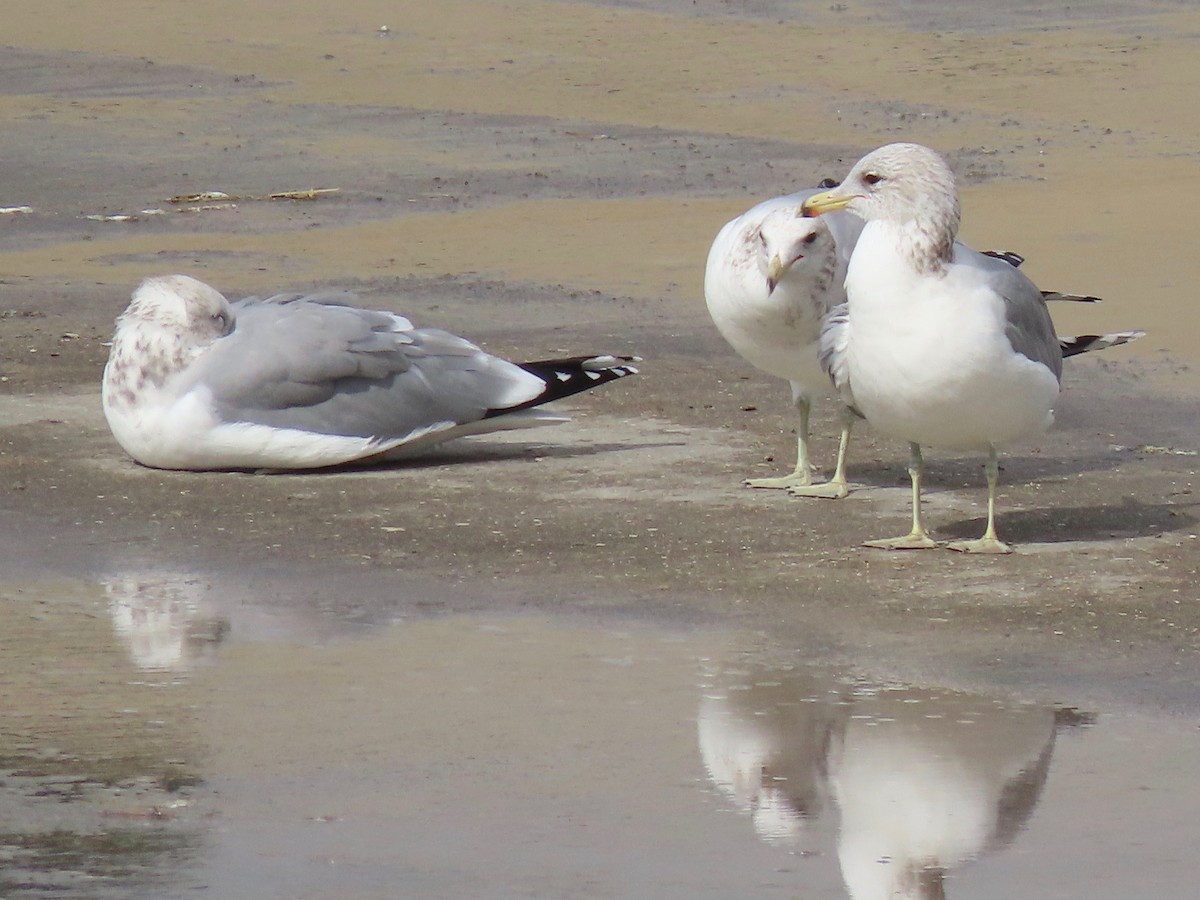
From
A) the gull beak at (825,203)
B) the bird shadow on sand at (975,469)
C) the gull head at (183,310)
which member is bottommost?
the bird shadow on sand at (975,469)

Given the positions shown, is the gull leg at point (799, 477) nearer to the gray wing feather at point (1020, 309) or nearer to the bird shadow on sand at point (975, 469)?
the bird shadow on sand at point (975, 469)

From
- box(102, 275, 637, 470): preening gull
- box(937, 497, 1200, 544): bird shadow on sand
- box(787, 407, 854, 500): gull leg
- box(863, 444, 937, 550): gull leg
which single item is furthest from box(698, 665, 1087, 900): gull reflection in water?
box(102, 275, 637, 470): preening gull

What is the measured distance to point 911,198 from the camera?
7102mm

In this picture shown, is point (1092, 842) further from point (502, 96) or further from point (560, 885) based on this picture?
point (502, 96)

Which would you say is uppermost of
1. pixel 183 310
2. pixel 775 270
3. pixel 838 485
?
pixel 775 270

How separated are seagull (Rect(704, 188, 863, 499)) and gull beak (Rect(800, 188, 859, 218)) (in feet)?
1.49

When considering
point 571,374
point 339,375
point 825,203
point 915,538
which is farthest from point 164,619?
point 571,374

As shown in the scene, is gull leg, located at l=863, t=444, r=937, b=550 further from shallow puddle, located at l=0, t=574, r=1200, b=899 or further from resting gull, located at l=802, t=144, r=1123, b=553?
shallow puddle, located at l=0, t=574, r=1200, b=899

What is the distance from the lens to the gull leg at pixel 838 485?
8.10 meters

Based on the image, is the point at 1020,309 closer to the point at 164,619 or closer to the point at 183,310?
the point at 164,619

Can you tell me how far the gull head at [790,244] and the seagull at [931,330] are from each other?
1.88 ft

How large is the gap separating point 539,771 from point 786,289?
3.41m

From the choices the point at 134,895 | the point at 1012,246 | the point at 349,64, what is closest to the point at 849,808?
the point at 134,895

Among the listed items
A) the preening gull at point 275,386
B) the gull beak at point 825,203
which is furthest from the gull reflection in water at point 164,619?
the gull beak at point 825,203
